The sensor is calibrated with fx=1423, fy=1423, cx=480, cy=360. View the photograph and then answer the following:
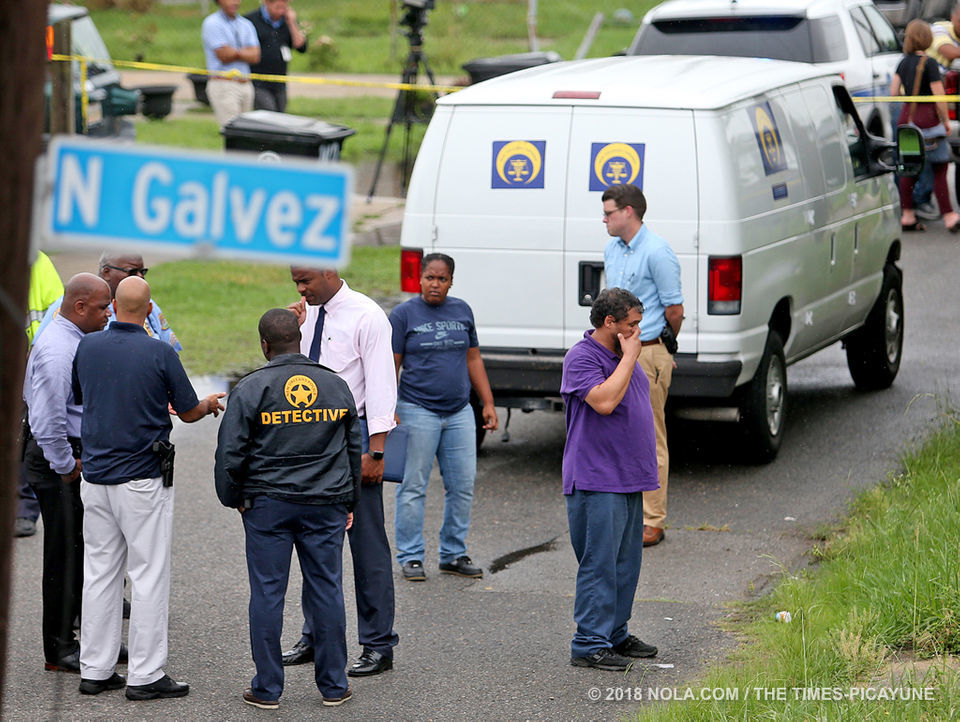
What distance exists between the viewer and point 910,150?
10180mm

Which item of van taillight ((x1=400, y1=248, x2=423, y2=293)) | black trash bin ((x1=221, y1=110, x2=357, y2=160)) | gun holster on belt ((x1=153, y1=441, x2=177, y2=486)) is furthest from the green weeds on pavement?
black trash bin ((x1=221, y1=110, x2=357, y2=160))

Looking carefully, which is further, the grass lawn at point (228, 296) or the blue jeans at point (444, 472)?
the grass lawn at point (228, 296)

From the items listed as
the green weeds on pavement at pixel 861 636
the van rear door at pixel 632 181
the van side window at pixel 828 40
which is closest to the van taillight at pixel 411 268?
the van rear door at pixel 632 181

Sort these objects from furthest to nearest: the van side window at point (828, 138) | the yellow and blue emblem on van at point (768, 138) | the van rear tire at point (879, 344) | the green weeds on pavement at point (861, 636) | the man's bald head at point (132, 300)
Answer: the van rear tire at point (879, 344), the van side window at point (828, 138), the yellow and blue emblem on van at point (768, 138), the man's bald head at point (132, 300), the green weeds on pavement at point (861, 636)

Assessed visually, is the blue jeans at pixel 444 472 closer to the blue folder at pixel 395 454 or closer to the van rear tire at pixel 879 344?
the blue folder at pixel 395 454

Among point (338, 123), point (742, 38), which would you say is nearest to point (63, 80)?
point (742, 38)

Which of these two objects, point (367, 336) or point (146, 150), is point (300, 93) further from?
point (146, 150)

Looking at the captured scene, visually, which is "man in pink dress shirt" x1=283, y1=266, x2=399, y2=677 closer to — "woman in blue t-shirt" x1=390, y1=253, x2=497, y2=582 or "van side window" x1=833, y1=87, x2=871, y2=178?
"woman in blue t-shirt" x1=390, y1=253, x2=497, y2=582

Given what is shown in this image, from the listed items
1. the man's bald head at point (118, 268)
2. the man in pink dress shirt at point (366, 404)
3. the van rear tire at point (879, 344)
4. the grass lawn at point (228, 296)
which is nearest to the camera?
the man in pink dress shirt at point (366, 404)

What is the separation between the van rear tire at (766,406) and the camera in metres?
8.63

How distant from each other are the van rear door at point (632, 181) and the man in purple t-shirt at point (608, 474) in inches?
81.3

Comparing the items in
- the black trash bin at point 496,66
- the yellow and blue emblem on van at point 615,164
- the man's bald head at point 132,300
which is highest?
the black trash bin at point 496,66

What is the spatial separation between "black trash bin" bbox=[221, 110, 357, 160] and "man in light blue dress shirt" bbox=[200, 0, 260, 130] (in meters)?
1.86

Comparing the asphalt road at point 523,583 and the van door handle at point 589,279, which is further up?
the van door handle at point 589,279
